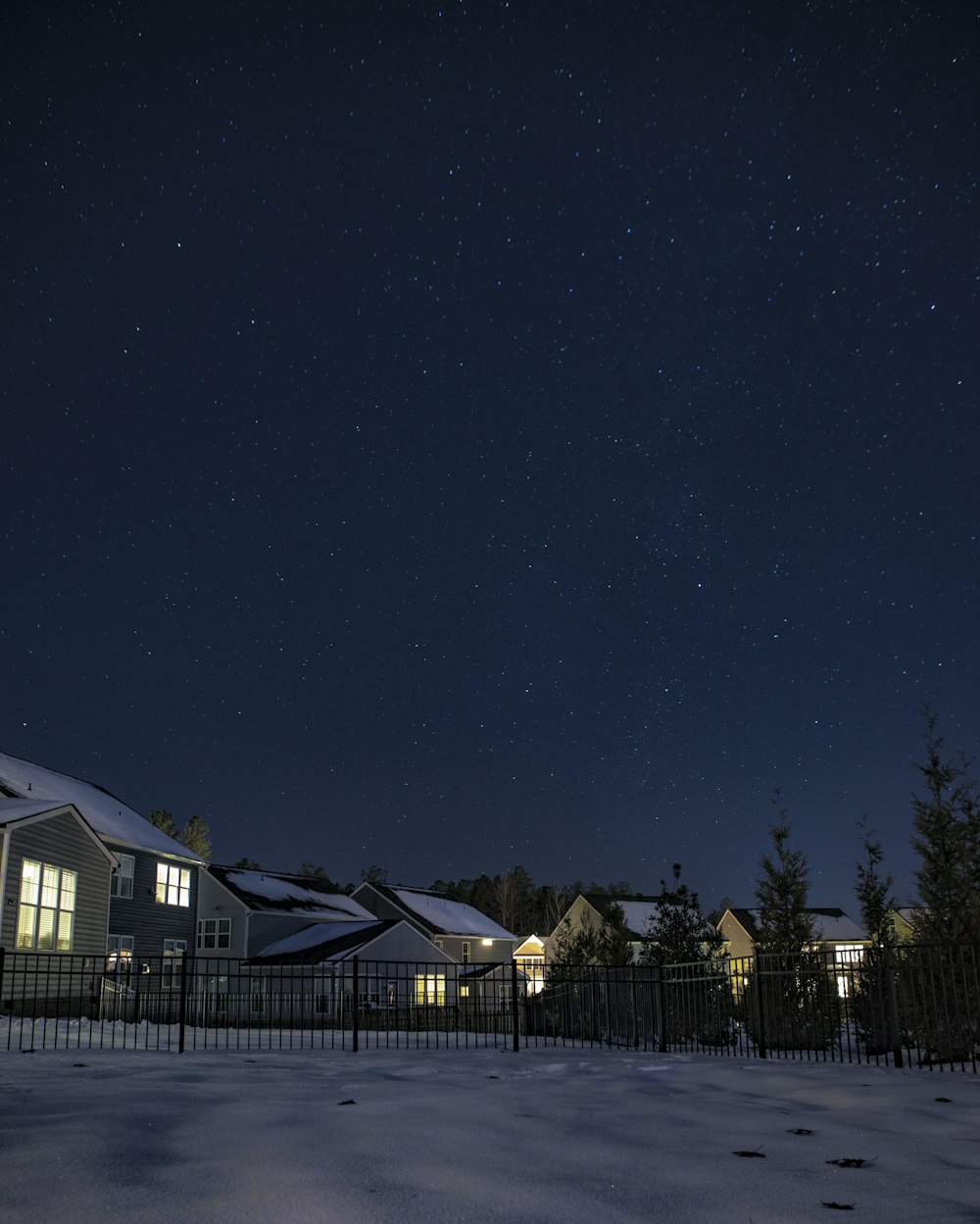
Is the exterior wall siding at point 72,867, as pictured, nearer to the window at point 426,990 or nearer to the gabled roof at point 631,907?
the window at point 426,990

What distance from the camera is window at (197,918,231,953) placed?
143 ft

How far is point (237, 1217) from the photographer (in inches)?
194

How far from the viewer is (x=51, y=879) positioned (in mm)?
28359

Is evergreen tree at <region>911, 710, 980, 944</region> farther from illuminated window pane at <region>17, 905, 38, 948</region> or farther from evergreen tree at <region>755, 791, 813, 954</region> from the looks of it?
illuminated window pane at <region>17, 905, 38, 948</region>

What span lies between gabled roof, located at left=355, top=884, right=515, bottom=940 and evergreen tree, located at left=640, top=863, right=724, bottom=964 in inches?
1155

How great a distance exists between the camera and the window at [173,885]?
3875 centimetres

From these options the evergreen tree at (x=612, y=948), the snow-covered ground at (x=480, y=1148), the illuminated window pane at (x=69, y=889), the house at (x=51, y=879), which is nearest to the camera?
the snow-covered ground at (x=480, y=1148)

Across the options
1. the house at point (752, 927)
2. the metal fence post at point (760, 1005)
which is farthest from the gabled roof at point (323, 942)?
the house at point (752, 927)

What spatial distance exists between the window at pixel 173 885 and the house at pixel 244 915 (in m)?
2.39

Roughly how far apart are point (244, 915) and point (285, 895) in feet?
14.5

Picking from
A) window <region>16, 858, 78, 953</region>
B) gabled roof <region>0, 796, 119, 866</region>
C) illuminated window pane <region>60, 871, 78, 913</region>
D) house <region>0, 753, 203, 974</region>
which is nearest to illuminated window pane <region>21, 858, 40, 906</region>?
window <region>16, 858, 78, 953</region>

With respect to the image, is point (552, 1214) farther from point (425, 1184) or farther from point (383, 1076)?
point (383, 1076)

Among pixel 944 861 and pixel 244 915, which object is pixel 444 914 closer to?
pixel 244 915

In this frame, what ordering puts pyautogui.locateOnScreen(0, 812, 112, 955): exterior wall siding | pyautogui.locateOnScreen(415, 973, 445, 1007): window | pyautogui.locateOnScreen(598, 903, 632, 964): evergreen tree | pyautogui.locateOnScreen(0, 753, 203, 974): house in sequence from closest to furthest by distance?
pyautogui.locateOnScreen(415, 973, 445, 1007): window < pyautogui.locateOnScreen(0, 812, 112, 955): exterior wall siding < pyautogui.locateOnScreen(598, 903, 632, 964): evergreen tree < pyautogui.locateOnScreen(0, 753, 203, 974): house
